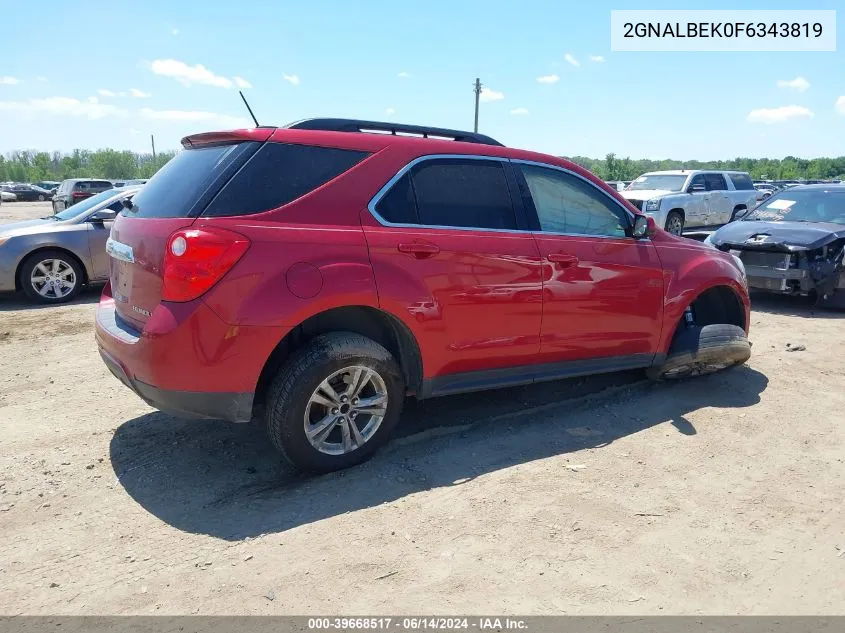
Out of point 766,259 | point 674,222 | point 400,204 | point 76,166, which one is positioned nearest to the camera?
point 400,204

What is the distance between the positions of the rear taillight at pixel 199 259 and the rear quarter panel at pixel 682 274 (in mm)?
3093

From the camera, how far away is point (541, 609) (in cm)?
241

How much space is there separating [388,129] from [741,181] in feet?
53.2

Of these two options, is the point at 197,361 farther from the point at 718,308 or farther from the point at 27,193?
the point at 27,193

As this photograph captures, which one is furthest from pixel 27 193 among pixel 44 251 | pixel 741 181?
pixel 741 181

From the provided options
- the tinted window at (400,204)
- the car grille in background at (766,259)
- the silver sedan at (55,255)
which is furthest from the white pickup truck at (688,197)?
the tinted window at (400,204)

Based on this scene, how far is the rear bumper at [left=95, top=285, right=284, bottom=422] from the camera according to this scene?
2922 mm

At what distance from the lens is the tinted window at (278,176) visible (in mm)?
3074

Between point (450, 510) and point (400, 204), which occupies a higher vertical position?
point (400, 204)

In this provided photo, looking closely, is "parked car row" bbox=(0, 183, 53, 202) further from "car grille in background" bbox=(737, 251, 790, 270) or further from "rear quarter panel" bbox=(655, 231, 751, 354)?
"rear quarter panel" bbox=(655, 231, 751, 354)

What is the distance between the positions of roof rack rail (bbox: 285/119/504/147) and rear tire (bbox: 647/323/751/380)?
2112 millimetres

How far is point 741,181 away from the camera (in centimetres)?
1702

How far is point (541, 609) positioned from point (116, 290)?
9.19 ft

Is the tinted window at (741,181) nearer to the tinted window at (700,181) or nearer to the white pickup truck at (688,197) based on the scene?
the white pickup truck at (688,197)
